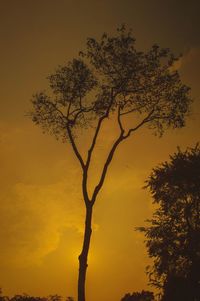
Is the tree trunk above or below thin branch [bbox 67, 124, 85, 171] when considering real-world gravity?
below

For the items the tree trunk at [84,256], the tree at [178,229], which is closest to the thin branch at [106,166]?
the tree trunk at [84,256]

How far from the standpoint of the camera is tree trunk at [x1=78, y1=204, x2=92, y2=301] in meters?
25.8

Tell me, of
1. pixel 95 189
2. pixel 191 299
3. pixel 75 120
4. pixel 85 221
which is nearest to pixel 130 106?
pixel 75 120

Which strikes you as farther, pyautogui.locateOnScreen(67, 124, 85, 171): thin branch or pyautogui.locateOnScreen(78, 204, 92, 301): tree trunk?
pyautogui.locateOnScreen(67, 124, 85, 171): thin branch

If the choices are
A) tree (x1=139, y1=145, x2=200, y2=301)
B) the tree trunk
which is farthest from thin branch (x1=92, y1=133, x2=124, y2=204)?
tree (x1=139, y1=145, x2=200, y2=301)

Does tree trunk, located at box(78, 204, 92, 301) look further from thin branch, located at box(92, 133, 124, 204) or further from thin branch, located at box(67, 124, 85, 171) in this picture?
thin branch, located at box(67, 124, 85, 171)

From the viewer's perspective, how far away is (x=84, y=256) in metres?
26.7

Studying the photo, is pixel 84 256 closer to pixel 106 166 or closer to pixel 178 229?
pixel 106 166

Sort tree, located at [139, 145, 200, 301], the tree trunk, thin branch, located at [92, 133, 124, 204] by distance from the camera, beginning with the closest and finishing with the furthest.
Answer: the tree trunk → thin branch, located at [92, 133, 124, 204] → tree, located at [139, 145, 200, 301]

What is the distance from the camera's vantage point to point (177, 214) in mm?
47438

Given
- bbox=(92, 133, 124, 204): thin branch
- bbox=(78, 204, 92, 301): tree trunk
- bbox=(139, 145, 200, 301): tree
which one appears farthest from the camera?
bbox=(139, 145, 200, 301): tree

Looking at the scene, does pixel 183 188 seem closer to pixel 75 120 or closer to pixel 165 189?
pixel 165 189

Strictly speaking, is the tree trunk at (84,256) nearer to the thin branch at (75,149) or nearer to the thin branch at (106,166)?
the thin branch at (106,166)

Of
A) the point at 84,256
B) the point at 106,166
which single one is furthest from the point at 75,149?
the point at 84,256
